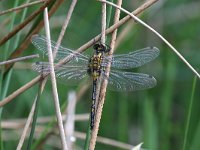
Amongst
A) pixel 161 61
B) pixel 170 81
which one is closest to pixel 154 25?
pixel 161 61

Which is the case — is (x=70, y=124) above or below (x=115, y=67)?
below

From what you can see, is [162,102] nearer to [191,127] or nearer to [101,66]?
[191,127]

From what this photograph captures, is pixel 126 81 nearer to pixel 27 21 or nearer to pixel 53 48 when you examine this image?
pixel 53 48

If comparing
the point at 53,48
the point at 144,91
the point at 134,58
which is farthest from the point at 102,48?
the point at 144,91

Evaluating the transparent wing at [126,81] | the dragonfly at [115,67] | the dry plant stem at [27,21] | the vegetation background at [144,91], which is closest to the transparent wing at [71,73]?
the dragonfly at [115,67]

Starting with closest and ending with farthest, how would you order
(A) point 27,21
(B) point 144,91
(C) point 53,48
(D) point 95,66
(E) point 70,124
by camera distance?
1. (A) point 27,21
2. (C) point 53,48
3. (E) point 70,124
4. (D) point 95,66
5. (B) point 144,91

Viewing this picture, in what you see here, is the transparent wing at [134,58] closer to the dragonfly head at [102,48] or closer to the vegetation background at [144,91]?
the dragonfly head at [102,48]
